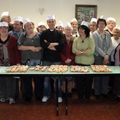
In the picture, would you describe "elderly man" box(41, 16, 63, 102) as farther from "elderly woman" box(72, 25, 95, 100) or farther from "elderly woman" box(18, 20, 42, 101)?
"elderly woman" box(72, 25, 95, 100)

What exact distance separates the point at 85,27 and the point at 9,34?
1.20m

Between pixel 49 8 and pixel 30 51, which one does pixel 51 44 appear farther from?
pixel 49 8

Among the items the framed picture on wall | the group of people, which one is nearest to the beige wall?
the framed picture on wall

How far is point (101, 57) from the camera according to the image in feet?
15.1

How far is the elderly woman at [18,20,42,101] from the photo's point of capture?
434 centimetres

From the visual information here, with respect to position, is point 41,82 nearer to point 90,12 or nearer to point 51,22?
point 51,22

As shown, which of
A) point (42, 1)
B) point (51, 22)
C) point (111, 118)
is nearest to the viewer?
point (111, 118)

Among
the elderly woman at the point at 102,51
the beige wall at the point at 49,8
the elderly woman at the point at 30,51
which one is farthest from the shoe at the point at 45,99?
the beige wall at the point at 49,8

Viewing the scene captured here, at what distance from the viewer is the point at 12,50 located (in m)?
4.30

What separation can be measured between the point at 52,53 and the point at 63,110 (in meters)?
0.91

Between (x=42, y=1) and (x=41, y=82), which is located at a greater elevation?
(x=42, y=1)

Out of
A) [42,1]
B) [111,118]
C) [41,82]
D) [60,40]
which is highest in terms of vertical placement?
[42,1]

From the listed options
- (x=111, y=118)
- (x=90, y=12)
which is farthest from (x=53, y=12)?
(x=111, y=118)

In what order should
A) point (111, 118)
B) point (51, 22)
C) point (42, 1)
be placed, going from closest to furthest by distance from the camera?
point (111, 118) → point (51, 22) → point (42, 1)
